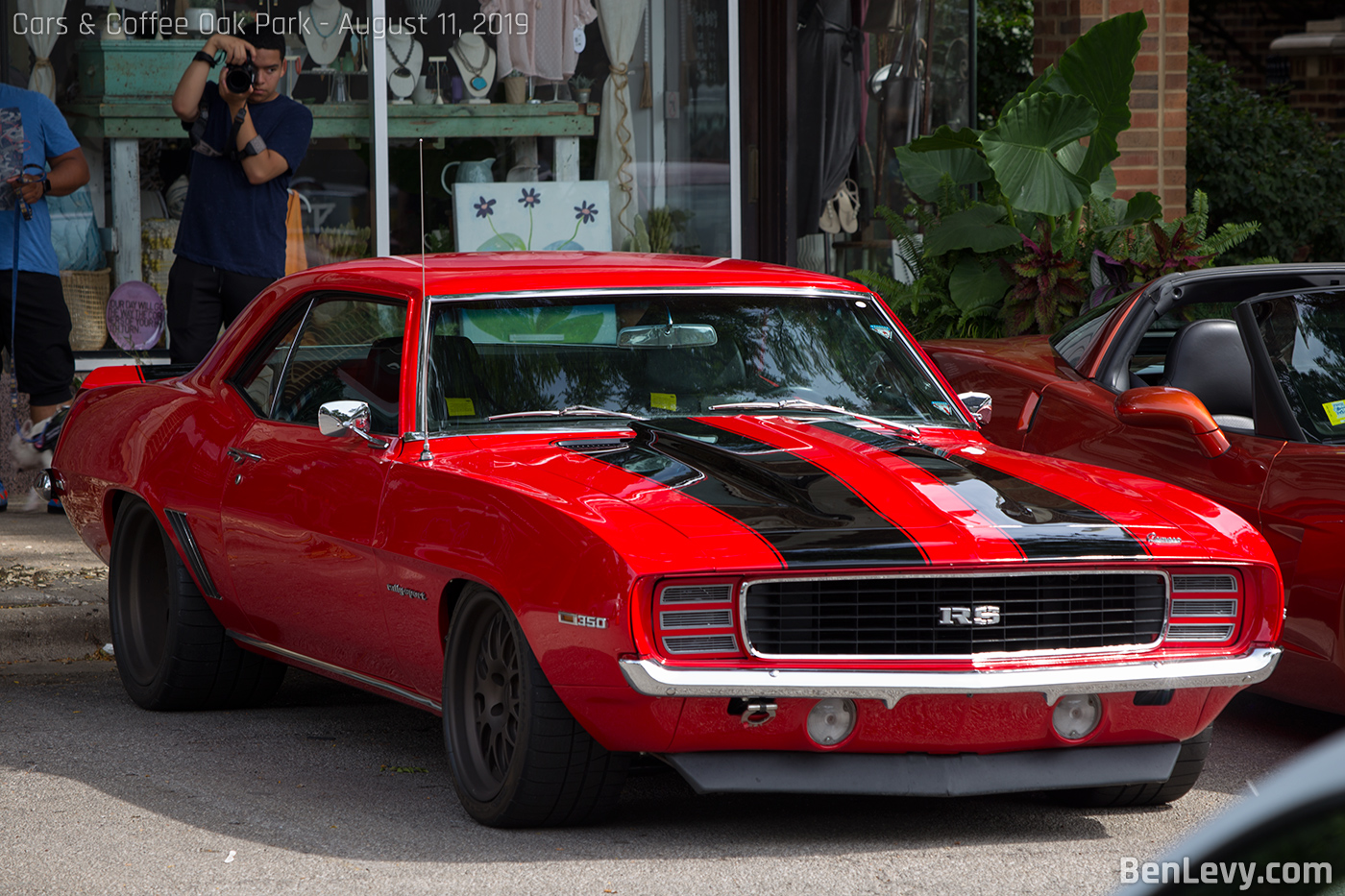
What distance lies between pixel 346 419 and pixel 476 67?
712 cm

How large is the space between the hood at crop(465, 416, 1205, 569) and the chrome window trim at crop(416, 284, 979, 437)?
32cm

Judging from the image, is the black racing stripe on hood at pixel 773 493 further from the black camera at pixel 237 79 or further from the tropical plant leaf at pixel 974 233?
the tropical plant leaf at pixel 974 233

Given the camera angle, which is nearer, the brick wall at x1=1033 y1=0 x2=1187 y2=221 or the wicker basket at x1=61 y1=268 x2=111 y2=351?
the wicker basket at x1=61 y1=268 x2=111 y2=351

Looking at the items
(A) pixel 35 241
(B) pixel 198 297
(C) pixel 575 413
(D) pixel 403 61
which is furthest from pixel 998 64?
(C) pixel 575 413

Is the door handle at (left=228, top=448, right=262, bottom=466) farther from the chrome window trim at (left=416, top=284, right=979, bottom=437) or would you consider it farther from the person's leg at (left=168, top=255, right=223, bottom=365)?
the person's leg at (left=168, top=255, right=223, bottom=365)

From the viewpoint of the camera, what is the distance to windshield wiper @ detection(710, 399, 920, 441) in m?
5.16

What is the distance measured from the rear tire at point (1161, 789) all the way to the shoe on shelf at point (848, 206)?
26.1 feet

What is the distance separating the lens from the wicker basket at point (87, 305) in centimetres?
1084

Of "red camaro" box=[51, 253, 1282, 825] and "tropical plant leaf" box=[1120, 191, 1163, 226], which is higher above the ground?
"tropical plant leaf" box=[1120, 191, 1163, 226]

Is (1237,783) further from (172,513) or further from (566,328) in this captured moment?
(172,513)

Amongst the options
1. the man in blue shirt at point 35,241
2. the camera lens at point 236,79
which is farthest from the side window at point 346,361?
the man in blue shirt at point 35,241

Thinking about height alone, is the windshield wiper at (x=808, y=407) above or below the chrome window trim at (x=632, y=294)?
below

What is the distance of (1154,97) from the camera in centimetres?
1132

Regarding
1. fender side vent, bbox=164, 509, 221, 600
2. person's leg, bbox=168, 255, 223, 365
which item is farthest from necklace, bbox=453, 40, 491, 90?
fender side vent, bbox=164, 509, 221, 600
